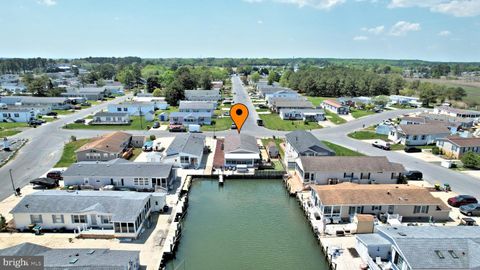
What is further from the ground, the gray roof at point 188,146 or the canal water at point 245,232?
the gray roof at point 188,146

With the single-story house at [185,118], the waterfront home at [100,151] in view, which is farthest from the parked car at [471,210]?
the single-story house at [185,118]

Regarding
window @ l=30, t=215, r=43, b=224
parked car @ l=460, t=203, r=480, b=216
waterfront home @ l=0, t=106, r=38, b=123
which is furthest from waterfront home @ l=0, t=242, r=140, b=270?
waterfront home @ l=0, t=106, r=38, b=123

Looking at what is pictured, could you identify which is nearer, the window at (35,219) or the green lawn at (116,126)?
the window at (35,219)

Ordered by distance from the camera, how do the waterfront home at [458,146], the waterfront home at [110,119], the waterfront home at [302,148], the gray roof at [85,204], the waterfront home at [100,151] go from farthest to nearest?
1. the waterfront home at [110,119]
2. the waterfront home at [458,146]
3. the waterfront home at [100,151]
4. the waterfront home at [302,148]
5. the gray roof at [85,204]

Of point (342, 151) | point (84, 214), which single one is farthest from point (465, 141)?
point (84, 214)

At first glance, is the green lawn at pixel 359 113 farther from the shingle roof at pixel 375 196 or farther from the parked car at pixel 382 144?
the shingle roof at pixel 375 196

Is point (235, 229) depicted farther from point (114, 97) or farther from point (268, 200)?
point (114, 97)

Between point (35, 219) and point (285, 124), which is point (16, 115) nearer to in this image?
point (35, 219)
